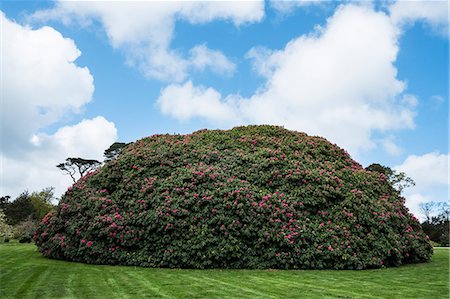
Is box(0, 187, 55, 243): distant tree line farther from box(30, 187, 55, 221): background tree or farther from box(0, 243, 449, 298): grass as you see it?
box(0, 243, 449, 298): grass

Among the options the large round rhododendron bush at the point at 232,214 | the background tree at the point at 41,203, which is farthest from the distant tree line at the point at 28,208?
the large round rhododendron bush at the point at 232,214

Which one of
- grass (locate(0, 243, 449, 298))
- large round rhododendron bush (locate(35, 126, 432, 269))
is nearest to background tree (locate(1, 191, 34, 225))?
large round rhododendron bush (locate(35, 126, 432, 269))

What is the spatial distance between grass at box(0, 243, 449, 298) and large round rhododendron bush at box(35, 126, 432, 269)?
771 mm

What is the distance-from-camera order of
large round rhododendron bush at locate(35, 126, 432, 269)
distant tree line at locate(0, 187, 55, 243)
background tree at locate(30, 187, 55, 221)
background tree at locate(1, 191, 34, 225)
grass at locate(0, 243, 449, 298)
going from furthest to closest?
background tree at locate(30, 187, 55, 221) → background tree at locate(1, 191, 34, 225) → distant tree line at locate(0, 187, 55, 243) → large round rhododendron bush at locate(35, 126, 432, 269) → grass at locate(0, 243, 449, 298)

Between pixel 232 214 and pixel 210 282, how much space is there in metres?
3.68

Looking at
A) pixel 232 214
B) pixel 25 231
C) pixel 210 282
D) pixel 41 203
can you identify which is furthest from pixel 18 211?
pixel 210 282

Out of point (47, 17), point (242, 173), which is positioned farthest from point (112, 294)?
point (47, 17)

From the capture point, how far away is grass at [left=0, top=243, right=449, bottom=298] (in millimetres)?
8664

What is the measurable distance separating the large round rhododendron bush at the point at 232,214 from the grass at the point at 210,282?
2.53ft

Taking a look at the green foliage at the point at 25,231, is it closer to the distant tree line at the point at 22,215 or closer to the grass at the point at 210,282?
the distant tree line at the point at 22,215

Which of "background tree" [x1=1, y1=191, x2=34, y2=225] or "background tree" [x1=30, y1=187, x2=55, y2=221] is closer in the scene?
"background tree" [x1=1, y1=191, x2=34, y2=225]

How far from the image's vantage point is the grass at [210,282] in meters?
8.66

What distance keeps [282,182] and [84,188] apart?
313 inches

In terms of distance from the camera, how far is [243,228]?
13.5m
